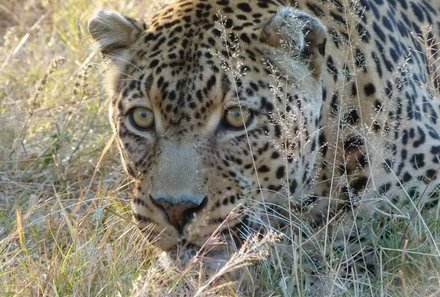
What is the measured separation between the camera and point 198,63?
5.84 m

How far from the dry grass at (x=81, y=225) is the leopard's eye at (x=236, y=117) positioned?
554 millimetres

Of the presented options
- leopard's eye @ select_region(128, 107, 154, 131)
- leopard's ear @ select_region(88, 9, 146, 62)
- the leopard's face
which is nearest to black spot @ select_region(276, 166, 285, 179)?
the leopard's face

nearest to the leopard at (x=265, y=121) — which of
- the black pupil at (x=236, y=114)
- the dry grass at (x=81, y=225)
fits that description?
the black pupil at (x=236, y=114)

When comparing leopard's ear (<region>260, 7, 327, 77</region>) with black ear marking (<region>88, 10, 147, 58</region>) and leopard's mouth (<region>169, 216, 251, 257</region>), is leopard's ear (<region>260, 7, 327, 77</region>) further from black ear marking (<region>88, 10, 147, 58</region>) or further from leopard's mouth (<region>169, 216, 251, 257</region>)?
leopard's mouth (<region>169, 216, 251, 257</region>)

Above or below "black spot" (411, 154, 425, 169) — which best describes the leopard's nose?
below

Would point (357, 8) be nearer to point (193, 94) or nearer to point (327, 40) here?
point (327, 40)

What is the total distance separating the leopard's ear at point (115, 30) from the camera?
20.2 feet

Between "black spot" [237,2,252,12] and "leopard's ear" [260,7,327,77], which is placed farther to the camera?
"black spot" [237,2,252,12]

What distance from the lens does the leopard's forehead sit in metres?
5.79

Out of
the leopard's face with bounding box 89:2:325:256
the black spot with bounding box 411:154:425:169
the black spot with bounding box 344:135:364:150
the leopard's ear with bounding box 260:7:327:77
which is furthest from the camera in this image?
the black spot with bounding box 411:154:425:169

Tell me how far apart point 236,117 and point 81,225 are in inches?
43.0

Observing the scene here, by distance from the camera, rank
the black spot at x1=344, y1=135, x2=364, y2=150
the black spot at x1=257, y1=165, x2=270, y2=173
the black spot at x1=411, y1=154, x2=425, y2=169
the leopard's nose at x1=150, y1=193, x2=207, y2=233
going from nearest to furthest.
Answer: the leopard's nose at x1=150, y1=193, x2=207, y2=233 → the black spot at x1=257, y1=165, x2=270, y2=173 → the black spot at x1=344, y1=135, x2=364, y2=150 → the black spot at x1=411, y1=154, x2=425, y2=169

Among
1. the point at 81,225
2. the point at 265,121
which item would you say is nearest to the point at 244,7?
the point at 265,121

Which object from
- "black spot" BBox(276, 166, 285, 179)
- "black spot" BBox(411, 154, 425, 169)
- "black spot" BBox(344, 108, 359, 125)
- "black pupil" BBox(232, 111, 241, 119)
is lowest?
"black spot" BBox(276, 166, 285, 179)
